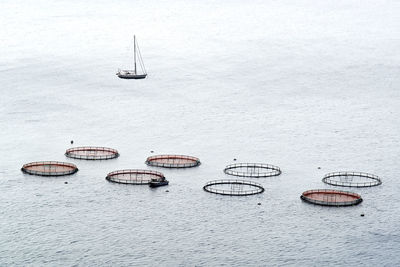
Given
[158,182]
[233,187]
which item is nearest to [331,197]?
[233,187]

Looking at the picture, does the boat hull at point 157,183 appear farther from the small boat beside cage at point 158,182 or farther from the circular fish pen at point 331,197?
the circular fish pen at point 331,197

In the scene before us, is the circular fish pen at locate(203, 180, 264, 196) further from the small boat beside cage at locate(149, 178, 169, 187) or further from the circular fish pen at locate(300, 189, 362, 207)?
the circular fish pen at locate(300, 189, 362, 207)

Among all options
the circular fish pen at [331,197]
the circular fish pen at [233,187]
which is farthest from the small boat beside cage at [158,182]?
the circular fish pen at [331,197]

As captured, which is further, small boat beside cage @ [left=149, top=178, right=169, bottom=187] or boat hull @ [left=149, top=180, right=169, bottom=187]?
small boat beside cage @ [left=149, top=178, right=169, bottom=187]

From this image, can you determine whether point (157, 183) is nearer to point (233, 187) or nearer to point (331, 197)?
point (233, 187)

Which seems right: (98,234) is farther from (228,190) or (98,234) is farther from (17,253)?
(228,190)

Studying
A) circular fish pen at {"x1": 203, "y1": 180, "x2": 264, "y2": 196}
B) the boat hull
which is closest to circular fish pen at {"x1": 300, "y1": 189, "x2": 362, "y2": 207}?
circular fish pen at {"x1": 203, "y1": 180, "x2": 264, "y2": 196}
